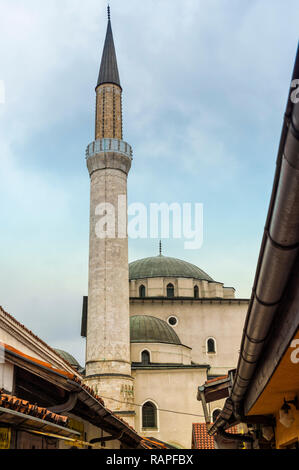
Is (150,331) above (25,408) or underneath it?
above

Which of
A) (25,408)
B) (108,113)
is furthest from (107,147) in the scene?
(25,408)

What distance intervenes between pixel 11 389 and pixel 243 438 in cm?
467

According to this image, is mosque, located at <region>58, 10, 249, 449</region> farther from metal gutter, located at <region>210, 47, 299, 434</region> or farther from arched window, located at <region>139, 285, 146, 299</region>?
metal gutter, located at <region>210, 47, 299, 434</region>

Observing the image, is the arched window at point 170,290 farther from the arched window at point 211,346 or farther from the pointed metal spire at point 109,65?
the pointed metal spire at point 109,65

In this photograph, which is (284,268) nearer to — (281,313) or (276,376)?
(281,313)

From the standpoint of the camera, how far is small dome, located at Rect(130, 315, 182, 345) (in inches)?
994

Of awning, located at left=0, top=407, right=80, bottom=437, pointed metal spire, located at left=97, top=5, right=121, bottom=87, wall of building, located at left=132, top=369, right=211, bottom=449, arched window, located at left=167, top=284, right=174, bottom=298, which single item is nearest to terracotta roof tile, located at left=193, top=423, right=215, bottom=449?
wall of building, located at left=132, top=369, right=211, bottom=449

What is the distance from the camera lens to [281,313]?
3.38 meters

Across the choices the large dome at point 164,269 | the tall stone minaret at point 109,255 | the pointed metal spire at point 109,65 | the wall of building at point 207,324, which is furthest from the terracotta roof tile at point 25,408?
the large dome at point 164,269

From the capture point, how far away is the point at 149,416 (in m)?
23.1

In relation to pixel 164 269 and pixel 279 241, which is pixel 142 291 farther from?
pixel 279 241

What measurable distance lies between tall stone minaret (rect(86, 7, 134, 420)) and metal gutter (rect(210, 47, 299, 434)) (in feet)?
59.5

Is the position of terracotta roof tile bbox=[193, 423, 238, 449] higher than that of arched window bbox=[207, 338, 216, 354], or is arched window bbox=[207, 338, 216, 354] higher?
arched window bbox=[207, 338, 216, 354]

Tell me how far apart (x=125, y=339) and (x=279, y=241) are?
20197 millimetres
